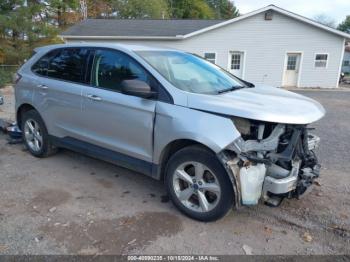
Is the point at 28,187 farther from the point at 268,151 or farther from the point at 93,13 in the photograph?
the point at 93,13

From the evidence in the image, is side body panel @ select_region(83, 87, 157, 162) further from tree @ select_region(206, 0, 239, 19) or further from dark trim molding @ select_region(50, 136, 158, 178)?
tree @ select_region(206, 0, 239, 19)

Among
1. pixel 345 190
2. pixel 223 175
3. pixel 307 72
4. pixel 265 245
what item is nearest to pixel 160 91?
pixel 223 175

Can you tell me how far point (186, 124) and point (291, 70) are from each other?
1742 centimetres

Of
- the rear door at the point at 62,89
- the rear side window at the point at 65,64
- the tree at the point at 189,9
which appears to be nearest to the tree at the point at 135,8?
the tree at the point at 189,9

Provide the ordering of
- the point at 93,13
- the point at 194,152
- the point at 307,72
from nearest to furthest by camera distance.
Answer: the point at 194,152, the point at 307,72, the point at 93,13

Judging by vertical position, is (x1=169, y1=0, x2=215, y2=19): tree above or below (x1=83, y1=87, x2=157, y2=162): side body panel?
above

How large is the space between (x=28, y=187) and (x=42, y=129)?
1.09 metres

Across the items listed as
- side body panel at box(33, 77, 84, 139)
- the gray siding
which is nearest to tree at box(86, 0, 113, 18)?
the gray siding

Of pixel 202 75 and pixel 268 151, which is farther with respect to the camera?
pixel 202 75

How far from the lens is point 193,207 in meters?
3.18

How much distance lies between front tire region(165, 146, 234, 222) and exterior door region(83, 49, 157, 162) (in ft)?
1.35

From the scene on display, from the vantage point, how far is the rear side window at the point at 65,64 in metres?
4.00

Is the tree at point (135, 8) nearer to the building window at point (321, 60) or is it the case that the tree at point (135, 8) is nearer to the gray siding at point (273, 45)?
the gray siding at point (273, 45)

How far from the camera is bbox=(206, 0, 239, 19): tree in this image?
214ft
